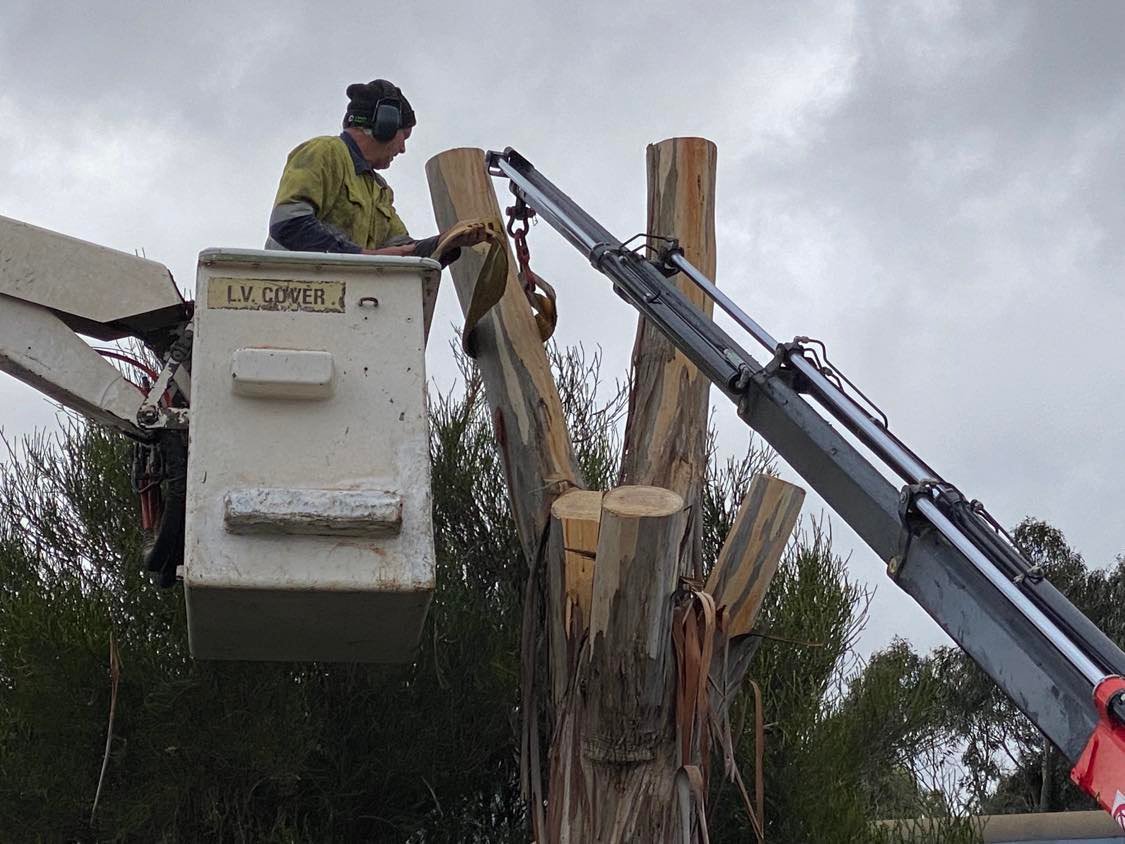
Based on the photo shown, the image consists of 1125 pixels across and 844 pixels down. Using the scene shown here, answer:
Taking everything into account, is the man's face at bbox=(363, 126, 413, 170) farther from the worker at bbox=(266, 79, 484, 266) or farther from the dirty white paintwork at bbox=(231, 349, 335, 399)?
the dirty white paintwork at bbox=(231, 349, 335, 399)

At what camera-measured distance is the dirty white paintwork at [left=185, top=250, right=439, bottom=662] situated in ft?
11.0

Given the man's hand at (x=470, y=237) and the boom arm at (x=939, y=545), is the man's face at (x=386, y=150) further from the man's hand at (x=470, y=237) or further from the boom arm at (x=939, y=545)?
the boom arm at (x=939, y=545)

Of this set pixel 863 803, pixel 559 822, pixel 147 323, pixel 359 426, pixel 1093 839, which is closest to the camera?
pixel 359 426

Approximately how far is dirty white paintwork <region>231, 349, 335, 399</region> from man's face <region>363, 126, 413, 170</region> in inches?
64.8

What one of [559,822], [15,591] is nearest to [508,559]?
[15,591]

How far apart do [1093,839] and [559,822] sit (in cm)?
599

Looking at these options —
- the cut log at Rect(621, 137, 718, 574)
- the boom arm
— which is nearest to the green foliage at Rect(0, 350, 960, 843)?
the cut log at Rect(621, 137, 718, 574)

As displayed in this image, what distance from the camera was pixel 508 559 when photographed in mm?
8047

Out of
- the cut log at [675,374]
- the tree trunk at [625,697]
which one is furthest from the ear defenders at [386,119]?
the tree trunk at [625,697]

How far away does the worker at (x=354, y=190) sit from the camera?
460 centimetres

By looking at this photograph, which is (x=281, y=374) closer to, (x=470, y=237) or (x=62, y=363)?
(x=62, y=363)

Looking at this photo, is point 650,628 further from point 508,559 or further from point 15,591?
point 15,591

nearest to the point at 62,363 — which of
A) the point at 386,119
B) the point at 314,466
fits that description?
the point at 314,466

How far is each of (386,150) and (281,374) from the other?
1713mm
